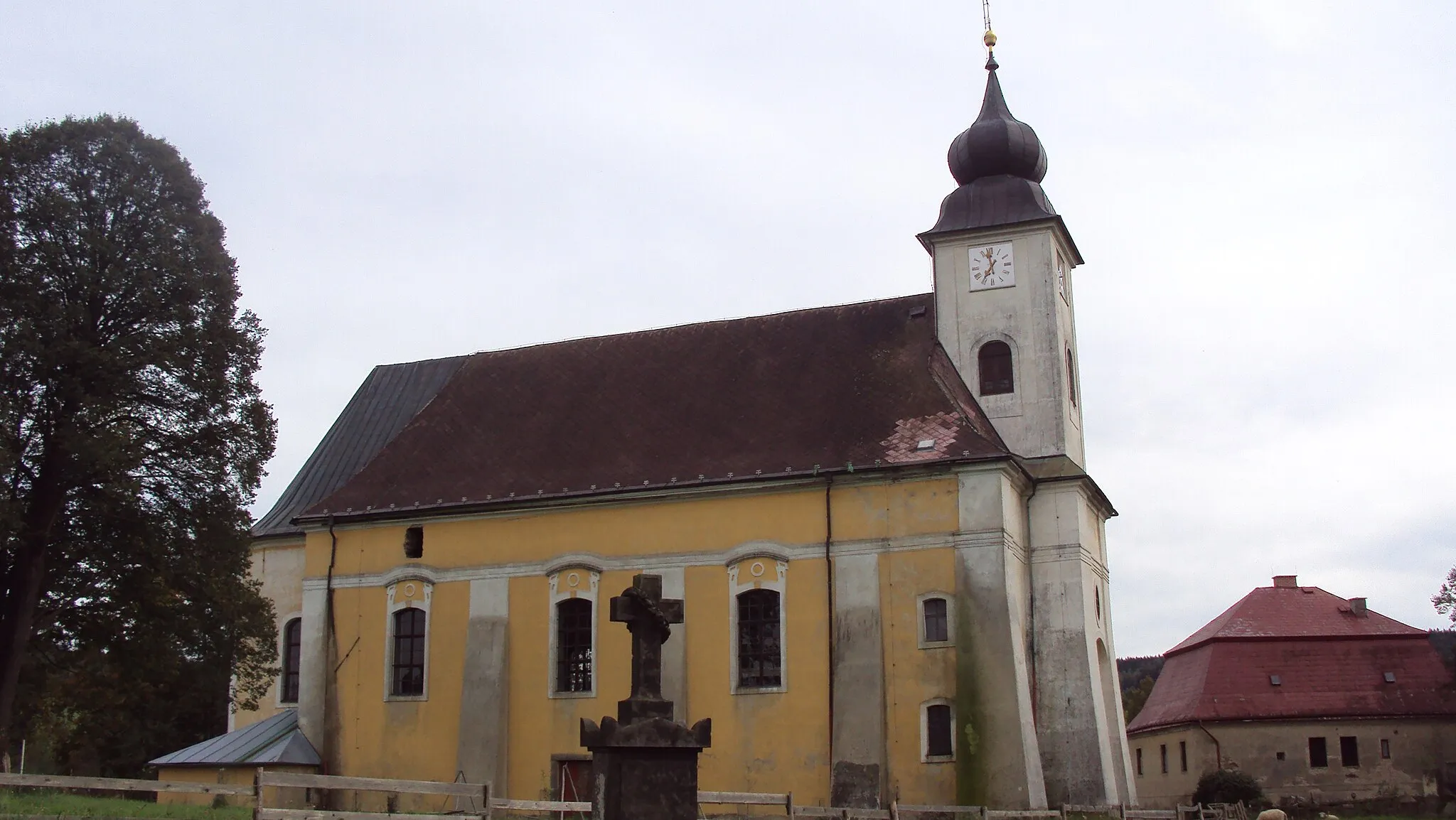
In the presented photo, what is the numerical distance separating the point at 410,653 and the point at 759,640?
24.6ft

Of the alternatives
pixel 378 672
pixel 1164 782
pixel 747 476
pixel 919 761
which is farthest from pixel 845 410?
pixel 1164 782

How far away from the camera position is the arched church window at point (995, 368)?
95.1ft

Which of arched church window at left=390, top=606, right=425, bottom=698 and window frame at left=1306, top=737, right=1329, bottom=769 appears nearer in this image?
arched church window at left=390, top=606, right=425, bottom=698

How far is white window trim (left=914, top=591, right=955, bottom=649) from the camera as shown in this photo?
1007 inches

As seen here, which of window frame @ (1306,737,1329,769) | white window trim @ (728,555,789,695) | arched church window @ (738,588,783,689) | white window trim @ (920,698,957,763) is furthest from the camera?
window frame @ (1306,737,1329,769)

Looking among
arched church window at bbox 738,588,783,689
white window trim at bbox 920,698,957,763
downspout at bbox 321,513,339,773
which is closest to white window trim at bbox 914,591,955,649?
white window trim at bbox 920,698,957,763

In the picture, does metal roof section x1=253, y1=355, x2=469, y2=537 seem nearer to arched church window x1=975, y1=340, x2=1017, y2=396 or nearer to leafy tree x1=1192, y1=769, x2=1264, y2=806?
arched church window x1=975, y1=340, x2=1017, y2=396

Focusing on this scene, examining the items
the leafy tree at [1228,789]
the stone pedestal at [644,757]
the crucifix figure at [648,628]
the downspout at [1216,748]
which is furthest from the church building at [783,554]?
the downspout at [1216,748]

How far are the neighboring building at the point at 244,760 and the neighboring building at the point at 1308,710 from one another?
25.2m

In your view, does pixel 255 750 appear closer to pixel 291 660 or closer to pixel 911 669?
pixel 291 660

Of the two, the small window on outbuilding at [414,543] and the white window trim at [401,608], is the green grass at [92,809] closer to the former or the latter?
the white window trim at [401,608]

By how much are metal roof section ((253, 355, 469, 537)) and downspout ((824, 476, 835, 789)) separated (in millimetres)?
11327

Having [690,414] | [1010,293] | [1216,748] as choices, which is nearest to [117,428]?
[690,414]

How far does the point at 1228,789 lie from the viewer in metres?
34.9
